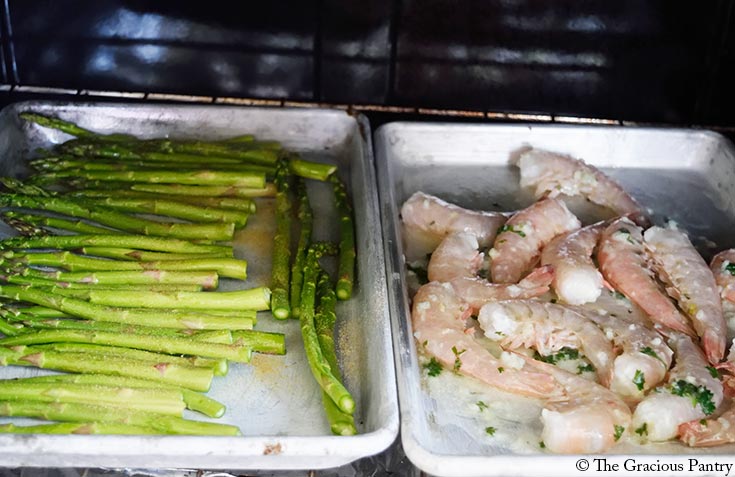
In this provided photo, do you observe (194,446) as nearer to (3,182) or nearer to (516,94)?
(3,182)

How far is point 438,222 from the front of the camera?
3713mm

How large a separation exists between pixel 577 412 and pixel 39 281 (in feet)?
7.01

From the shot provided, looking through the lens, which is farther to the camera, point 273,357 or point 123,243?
point 123,243

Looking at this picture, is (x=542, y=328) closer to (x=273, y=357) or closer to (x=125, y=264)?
(x=273, y=357)

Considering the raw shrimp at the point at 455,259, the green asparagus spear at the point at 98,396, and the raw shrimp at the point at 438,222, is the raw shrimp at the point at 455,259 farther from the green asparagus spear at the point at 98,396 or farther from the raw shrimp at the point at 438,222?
the green asparagus spear at the point at 98,396

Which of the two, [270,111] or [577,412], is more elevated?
[270,111]

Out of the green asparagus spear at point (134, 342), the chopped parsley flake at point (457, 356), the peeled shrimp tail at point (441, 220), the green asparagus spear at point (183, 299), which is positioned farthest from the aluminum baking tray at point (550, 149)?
the green asparagus spear at point (134, 342)

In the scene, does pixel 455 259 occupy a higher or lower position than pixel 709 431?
higher

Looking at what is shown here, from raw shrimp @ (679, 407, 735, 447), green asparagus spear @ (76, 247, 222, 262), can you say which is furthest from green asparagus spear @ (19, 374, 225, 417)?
raw shrimp @ (679, 407, 735, 447)

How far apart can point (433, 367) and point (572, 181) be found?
1395 mm

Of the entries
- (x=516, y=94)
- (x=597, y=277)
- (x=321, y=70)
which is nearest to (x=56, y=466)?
(x=597, y=277)

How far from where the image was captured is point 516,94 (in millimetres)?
4680

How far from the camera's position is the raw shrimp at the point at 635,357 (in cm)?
297

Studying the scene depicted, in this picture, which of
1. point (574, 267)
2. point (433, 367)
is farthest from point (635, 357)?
point (433, 367)
